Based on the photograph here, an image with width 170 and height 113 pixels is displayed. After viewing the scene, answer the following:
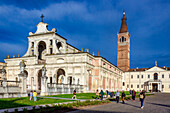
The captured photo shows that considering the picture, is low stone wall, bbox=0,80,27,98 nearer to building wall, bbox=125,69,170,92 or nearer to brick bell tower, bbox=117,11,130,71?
building wall, bbox=125,69,170,92

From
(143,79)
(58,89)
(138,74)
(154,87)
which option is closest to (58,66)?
(58,89)

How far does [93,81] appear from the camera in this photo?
49312 millimetres

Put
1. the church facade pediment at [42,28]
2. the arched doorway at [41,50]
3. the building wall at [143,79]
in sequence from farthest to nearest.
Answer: the building wall at [143,79]
the arched doorway at [41,50]
the church facade pediment at [42,28]

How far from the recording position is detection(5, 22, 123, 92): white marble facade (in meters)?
44.5

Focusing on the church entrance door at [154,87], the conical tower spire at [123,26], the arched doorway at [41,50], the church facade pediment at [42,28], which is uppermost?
the conical tower spire at [123,26]

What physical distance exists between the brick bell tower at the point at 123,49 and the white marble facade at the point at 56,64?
3098 centimetres

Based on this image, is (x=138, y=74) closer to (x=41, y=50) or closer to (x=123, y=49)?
(x=123, y=49)

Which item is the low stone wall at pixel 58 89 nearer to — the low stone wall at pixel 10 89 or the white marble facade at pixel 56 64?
the white marble facade at pixel 56 64

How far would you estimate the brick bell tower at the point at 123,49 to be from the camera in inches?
3396

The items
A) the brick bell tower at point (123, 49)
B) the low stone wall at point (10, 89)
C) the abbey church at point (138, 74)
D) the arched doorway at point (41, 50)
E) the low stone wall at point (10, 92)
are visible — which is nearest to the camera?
the low stone wall at point (10, 92)

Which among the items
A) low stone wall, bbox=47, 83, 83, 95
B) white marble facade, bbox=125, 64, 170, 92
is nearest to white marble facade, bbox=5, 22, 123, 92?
low stone wall, bbox=47, 83, 83, 95

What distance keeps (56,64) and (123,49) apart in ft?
161

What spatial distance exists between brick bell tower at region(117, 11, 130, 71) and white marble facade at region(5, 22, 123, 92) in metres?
31.0

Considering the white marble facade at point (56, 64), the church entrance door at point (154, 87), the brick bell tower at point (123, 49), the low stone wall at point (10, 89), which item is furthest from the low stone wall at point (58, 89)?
the brick bell tower at point (123, 49)
